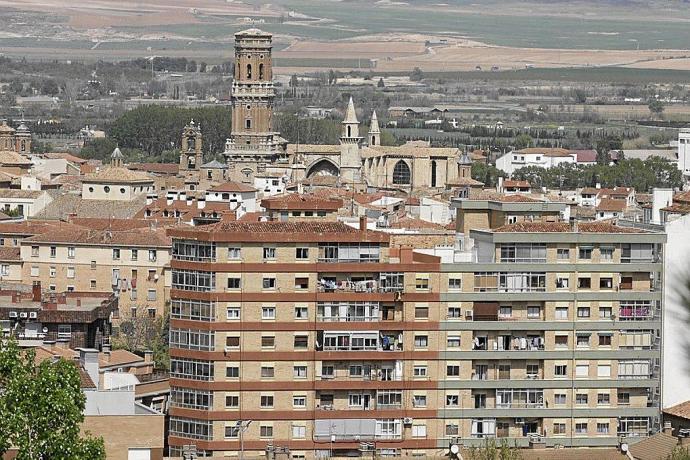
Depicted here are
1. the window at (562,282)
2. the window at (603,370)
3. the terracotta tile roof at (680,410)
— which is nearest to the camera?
the terracotta tile roof at (680,410)

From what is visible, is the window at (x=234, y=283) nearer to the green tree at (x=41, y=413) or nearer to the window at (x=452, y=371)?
the window at (x=452, y=371)

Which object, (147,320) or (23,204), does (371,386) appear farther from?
(23,204)

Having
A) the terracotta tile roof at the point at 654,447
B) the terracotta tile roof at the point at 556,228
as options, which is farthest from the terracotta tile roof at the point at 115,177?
the terracotta tile roof at the point at 654,447

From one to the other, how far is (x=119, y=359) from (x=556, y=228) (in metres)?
8.10

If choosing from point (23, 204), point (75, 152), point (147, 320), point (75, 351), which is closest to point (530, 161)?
point (75, 152)

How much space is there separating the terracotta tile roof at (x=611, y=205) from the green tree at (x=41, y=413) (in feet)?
154

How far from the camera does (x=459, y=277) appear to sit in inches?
1558

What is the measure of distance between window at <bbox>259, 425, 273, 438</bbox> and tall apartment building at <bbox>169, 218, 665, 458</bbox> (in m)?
0.02

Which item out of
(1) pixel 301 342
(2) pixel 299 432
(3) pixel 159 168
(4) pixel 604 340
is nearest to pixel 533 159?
(3) pixel 159 168

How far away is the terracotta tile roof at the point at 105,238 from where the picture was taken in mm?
64500

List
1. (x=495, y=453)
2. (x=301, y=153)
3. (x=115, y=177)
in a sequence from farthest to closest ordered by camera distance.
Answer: (x=301, y=153), (x=115, y=177), (x=495, y=453)

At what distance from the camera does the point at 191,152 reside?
112125 mm

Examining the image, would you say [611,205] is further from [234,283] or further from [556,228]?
[234,283]

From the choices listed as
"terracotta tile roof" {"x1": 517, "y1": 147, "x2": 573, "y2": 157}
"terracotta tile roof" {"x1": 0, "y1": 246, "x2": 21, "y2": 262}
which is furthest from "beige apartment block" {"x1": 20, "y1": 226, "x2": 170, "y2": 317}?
"terracotta tile roof" {"x1": 517, "y1": 147, "x2": 573, "y2": 157}
